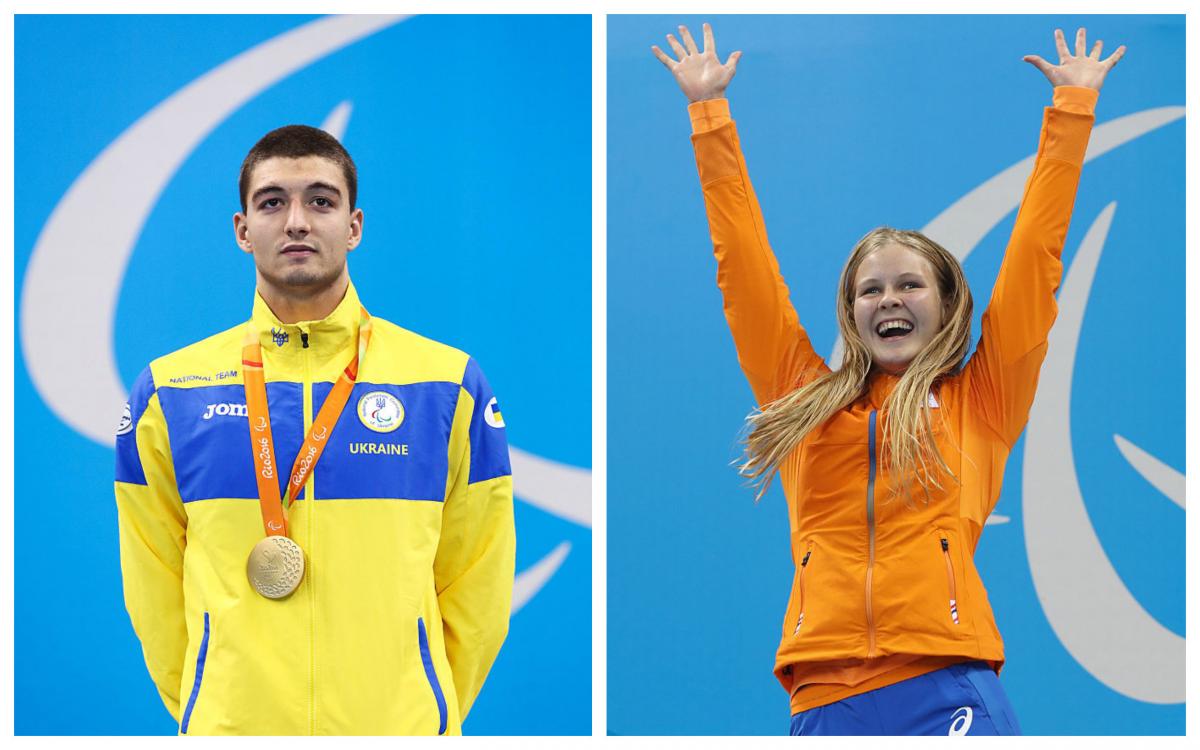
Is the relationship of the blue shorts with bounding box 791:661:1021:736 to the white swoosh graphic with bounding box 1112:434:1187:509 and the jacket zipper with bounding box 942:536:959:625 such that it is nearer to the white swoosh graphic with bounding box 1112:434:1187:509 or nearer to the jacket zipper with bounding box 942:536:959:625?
the jacket zipper with bounding box 942:536:959:625

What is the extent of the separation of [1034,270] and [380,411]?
1.34 m

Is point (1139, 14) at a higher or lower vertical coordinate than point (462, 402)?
higher

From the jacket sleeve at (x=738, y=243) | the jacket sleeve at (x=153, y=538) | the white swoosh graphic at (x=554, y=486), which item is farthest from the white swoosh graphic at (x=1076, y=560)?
the jacket sleeve at (x=153, y=538)

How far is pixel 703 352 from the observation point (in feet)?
14.1

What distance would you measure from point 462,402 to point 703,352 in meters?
1.73

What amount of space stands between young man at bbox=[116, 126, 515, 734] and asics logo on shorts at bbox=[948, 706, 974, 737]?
89 cm

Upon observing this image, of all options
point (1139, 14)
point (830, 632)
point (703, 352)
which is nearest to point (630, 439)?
point (703, 352)

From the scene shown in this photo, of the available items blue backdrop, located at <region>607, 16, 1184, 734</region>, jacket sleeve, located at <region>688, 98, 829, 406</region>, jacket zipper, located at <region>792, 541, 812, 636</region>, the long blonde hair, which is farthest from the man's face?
blue backdrop, located at <region>607, 16, 1184, 734</region>

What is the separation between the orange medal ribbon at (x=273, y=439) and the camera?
8.10ft

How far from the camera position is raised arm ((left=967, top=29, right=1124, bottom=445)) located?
2732 mm

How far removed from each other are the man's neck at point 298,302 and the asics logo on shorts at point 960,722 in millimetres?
1432

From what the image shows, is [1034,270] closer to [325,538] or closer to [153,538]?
[325,538]

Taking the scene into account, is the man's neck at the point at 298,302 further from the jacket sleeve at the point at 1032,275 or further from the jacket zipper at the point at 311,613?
the jacket sleeve at the point at 1032,275

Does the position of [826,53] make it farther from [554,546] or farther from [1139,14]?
[554,546]
